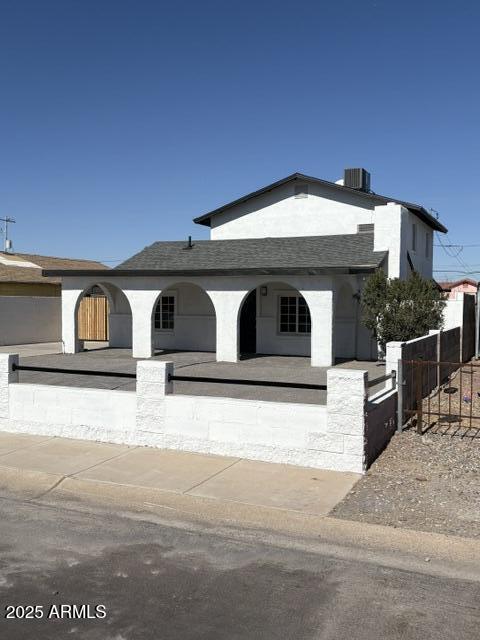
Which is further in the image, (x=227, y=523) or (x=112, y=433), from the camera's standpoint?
(x=112, y=433)

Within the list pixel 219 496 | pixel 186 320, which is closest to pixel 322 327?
pixel 186 320

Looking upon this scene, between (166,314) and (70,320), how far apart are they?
3.51m

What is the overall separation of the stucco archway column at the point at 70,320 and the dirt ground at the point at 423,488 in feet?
51.0

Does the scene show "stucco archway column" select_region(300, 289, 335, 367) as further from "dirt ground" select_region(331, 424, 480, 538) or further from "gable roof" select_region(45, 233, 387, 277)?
"dirt ground" select_region(331, 424, 480, 538)

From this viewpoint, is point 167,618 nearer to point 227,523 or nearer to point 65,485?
point 227,523

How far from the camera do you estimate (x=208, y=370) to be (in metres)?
16.9

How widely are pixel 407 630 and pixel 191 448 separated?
4827mm

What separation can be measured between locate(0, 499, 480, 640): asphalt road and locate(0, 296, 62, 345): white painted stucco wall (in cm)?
2086

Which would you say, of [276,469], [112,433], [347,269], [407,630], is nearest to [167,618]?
[407,630]

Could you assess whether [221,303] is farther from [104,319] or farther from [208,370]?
[104,319]

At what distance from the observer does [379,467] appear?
7.78m

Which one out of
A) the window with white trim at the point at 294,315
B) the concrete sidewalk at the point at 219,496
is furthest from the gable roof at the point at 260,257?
the concrete sidewalk at the point at 219,496

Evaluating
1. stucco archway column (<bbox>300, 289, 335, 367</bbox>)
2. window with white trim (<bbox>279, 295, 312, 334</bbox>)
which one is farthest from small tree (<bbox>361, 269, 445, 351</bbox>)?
window with white trim (<bbox>279, 295, 312, 334</bbox>)

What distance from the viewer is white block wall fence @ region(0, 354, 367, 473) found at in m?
7.63
